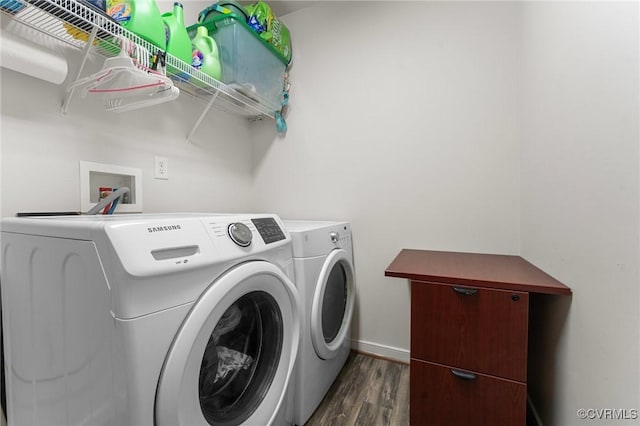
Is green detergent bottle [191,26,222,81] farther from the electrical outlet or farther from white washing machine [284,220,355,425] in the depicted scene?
white washing machine [284,220,355,425]

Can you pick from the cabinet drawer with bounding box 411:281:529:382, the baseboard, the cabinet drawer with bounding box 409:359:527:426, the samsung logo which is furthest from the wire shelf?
the baseboard

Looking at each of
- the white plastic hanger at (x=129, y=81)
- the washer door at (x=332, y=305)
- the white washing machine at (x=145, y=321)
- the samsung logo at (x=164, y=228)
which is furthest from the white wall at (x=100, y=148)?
the washer door at (x=332, y=305)

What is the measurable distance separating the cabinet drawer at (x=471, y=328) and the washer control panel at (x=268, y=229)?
571 millimetres

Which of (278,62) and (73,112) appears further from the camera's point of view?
(278,62)

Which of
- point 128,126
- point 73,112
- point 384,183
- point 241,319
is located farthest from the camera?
point 384,183

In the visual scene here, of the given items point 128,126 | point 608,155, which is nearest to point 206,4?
point 128,126

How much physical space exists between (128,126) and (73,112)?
0.70ft

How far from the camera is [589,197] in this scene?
0.71 m

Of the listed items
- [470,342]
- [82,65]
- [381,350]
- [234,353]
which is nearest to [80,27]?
[82,65]

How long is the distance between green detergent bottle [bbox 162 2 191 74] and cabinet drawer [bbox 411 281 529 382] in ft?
4.67

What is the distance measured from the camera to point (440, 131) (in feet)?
4.96

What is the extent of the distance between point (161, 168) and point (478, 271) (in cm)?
161

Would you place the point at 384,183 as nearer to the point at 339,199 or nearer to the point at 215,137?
the point at 339,199

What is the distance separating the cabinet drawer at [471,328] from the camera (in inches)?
35.7
